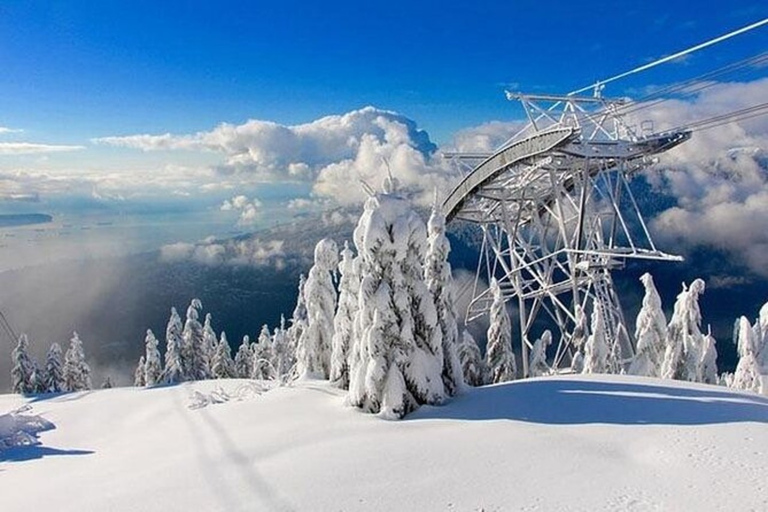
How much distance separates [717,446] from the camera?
11102mm

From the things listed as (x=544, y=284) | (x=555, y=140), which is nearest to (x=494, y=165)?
(x=555, y=140)

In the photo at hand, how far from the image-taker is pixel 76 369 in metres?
47.1

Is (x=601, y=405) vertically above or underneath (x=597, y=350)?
above

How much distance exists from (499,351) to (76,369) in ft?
121

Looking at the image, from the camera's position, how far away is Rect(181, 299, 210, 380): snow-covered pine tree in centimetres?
4575

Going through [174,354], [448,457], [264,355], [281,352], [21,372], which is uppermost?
[448,457]

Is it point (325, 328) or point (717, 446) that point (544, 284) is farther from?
point (717, 446)

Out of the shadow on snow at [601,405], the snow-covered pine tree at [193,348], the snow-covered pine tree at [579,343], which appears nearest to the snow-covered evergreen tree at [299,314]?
the snow-covered pine tree at [193,348]

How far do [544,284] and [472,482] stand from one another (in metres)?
22.3

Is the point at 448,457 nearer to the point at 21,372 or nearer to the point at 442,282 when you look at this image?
the point at 442,282

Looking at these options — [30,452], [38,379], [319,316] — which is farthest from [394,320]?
[38,379]

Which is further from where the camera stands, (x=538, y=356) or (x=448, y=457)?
(x=538, y=356)

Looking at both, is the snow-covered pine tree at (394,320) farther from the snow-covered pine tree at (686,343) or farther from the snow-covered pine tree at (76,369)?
the snow-covered pine tree at (76,369)

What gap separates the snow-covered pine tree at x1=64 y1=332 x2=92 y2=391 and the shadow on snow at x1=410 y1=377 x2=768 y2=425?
41.8 metres
